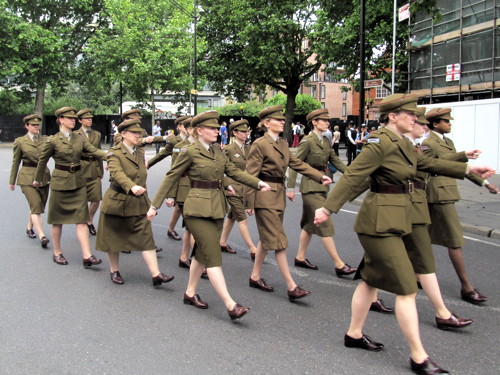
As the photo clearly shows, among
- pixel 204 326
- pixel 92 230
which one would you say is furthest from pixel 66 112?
pixel 204 326

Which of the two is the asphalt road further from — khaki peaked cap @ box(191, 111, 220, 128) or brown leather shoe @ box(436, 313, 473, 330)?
khaki peaked cap @ box(191, 111, 220, 128)

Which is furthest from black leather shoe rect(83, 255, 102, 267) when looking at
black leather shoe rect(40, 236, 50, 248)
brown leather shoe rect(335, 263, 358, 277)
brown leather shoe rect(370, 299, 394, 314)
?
brown leather shoe rect(370, 299, 394, 314)

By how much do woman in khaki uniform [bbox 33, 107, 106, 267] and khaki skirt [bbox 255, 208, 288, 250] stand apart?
7.75 feet

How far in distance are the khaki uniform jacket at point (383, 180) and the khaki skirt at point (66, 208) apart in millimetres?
3830

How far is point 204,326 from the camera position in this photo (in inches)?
176

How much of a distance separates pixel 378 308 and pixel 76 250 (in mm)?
4467

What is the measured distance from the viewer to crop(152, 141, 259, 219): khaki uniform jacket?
4715 mm

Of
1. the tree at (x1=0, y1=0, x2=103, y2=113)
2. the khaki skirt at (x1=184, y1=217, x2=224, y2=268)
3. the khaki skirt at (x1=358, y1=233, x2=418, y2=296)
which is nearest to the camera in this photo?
the khaki skirt at (x1=358, y1=233, x2=418, y2=296)

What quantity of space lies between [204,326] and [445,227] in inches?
99.9

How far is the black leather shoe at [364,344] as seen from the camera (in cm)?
393

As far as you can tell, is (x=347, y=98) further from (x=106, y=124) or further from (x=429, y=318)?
(x=429, y=318)

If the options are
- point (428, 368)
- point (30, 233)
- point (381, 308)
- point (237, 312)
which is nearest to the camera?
point (428, 368)

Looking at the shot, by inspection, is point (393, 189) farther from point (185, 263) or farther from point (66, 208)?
point (66, 208)

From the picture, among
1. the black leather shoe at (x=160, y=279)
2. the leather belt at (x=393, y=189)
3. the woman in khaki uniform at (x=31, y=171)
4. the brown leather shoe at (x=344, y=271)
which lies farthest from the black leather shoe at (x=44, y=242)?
the leather belt at (x=393, y=189)
